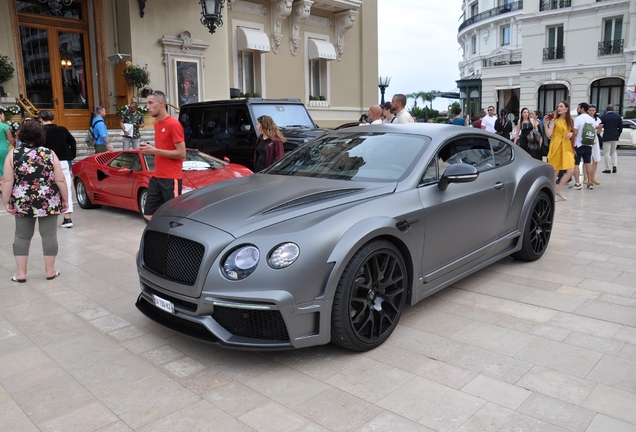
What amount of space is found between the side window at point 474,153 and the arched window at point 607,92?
3628 centimetres

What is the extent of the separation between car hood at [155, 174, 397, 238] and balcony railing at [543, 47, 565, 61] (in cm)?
4015

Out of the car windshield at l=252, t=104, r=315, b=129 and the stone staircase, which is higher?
the car windshield at l=252, t=104, r=315, b=129

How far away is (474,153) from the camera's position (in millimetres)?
5160

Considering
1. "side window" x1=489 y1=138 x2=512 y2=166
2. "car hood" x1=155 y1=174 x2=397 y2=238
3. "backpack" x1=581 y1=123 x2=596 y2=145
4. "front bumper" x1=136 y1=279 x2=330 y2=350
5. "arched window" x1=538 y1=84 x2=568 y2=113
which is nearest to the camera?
"front bumper" x1=136 y1=279 x2=330 y2=350

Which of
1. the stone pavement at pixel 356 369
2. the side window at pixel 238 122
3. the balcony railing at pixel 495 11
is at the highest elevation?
the balcony railing at pixel 495 11

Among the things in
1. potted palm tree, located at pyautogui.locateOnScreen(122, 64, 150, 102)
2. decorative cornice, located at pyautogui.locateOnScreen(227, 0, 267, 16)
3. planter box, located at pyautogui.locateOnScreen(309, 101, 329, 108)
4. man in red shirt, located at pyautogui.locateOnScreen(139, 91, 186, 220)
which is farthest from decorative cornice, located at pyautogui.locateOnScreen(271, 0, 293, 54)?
man in red shirt, located at pyautogui.locateOnScreen(139, 91, 186, 220)

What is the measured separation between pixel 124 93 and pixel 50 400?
13.6 m

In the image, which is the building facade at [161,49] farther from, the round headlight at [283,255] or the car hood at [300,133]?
the round headlight at [283,255]

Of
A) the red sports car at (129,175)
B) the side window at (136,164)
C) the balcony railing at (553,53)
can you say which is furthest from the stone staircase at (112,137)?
the balcony railing at (553,53)

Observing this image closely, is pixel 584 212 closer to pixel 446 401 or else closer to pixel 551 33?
pixel 446 401

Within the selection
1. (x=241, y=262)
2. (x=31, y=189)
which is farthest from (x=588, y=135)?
(x=31, y=189)

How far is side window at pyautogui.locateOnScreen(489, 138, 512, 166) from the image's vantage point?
541 centimetres

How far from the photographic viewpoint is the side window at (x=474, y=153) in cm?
491

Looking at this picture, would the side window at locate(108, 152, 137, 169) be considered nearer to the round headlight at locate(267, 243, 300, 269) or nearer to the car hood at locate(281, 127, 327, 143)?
the car hood at locate(281, 127, 327, 143)
